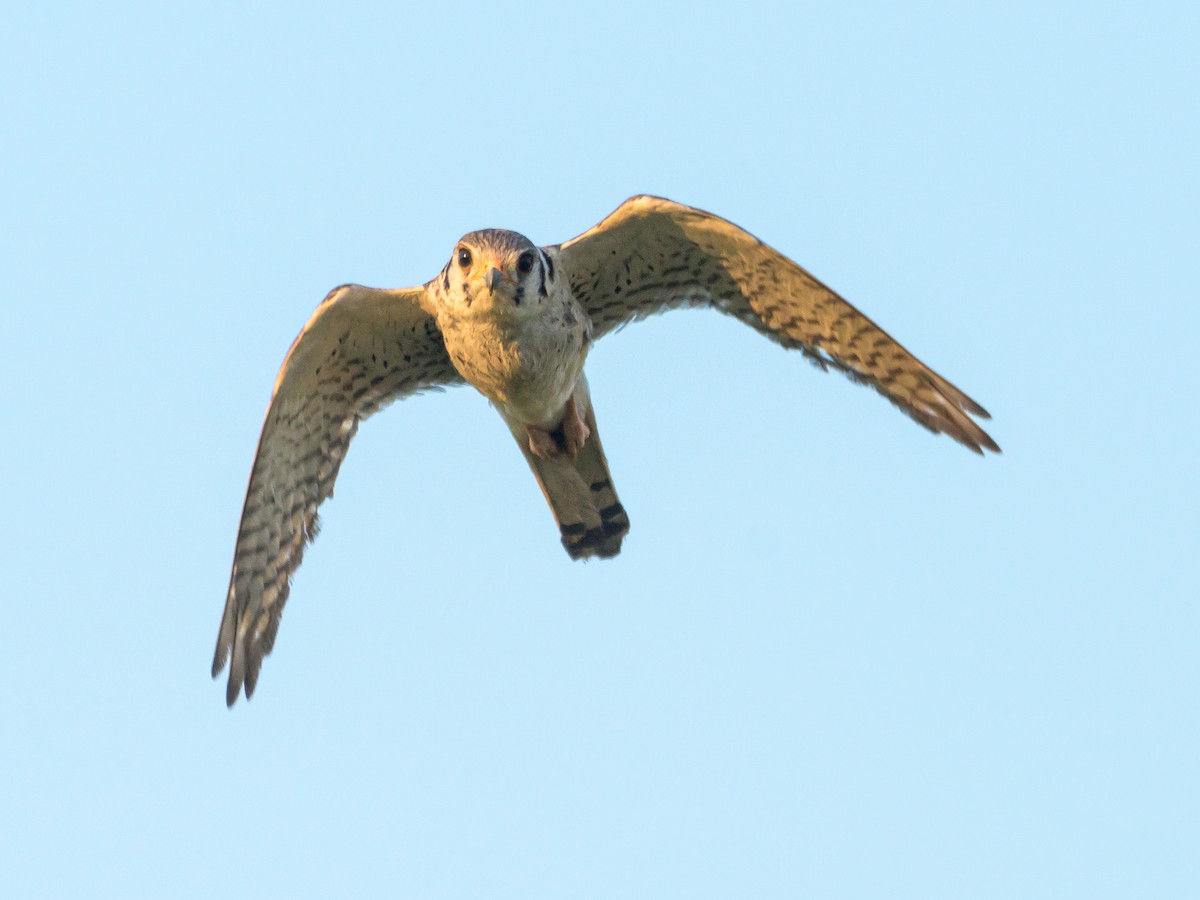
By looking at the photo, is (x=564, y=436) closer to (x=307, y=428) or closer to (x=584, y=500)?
(x=584, y=500)

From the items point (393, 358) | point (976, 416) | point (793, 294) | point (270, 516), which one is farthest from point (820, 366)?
point (270, 516)

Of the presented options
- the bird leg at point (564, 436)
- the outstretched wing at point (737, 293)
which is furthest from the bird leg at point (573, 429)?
the outstretched wing at point (737, 293)

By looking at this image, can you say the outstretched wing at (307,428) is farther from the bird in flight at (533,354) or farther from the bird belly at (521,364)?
the bird belly at (521,364)

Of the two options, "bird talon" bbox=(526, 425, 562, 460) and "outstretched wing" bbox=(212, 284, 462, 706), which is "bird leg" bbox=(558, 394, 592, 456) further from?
"outstretched wing" bbox=(212, 284, 462, 706)

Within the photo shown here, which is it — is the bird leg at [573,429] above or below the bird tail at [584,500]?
above

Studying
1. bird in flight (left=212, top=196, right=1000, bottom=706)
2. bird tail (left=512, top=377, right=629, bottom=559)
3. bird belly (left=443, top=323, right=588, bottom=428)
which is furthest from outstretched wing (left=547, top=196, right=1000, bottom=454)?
bird tail (left=512, top=377, right=629, bottom=559)

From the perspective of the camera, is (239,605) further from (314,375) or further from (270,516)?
(314,375)

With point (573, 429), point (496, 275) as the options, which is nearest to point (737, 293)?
point (573, 429)
